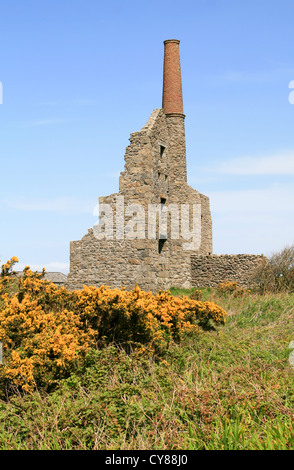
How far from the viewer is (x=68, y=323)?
7680mm

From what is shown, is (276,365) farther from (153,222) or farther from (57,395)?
(153,222)

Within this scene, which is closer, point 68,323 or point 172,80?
point 68,323

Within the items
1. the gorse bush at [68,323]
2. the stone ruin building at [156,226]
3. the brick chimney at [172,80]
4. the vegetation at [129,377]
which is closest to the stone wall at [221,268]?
the stone ruin building at [156,226]

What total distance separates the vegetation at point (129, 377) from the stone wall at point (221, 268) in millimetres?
14761

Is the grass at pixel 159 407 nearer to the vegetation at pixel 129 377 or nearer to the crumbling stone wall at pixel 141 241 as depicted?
the vegetation at pixel 129 377

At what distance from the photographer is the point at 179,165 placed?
2386 cm

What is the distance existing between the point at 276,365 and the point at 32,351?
3.71 metres

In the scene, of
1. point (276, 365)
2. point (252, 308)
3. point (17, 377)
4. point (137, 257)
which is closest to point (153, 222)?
point (137, 257)

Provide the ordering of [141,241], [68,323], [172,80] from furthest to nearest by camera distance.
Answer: [172,80]
[141,241]
[68,323]

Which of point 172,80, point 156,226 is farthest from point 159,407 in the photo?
point 172,80

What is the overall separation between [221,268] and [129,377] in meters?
18.9

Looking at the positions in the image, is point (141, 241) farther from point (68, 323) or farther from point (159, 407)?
point (159, 407)

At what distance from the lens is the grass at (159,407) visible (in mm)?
5062

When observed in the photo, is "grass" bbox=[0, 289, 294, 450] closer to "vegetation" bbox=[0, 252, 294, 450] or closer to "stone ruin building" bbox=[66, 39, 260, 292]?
"vegetation" bbox=[0, 252, 294, 450]
